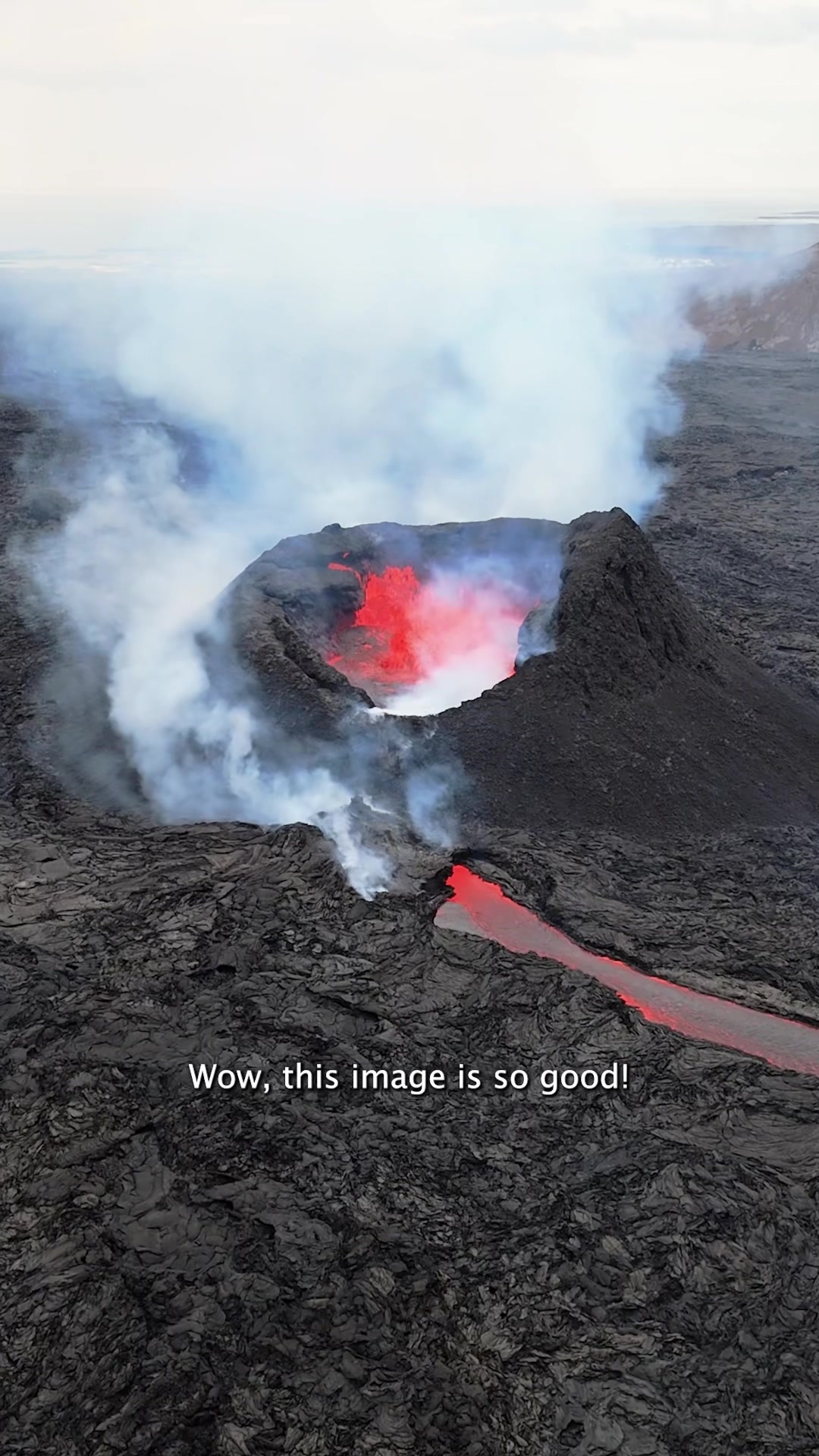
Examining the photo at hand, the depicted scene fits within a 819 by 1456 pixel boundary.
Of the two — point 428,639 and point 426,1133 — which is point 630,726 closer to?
point 428,639

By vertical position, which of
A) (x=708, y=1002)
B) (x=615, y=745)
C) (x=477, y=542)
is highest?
(x=477, y=542)

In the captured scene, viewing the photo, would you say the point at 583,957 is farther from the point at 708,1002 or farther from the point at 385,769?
the point at 385,769

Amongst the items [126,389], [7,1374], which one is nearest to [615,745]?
[7,1374]

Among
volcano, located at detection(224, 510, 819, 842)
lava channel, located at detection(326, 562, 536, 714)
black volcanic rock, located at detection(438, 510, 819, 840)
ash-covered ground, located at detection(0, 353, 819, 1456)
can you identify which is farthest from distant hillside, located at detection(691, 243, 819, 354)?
ash-covered ground, located at detection(0, 353, 819, 1456)

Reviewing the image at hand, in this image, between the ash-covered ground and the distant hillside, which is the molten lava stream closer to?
the ash-covered ground

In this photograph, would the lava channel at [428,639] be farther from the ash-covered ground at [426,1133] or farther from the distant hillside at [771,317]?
the distant hillside at [771,317]

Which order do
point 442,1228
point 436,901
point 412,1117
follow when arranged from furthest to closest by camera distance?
point 436,901 < point 412,1117 < point 442,1228
